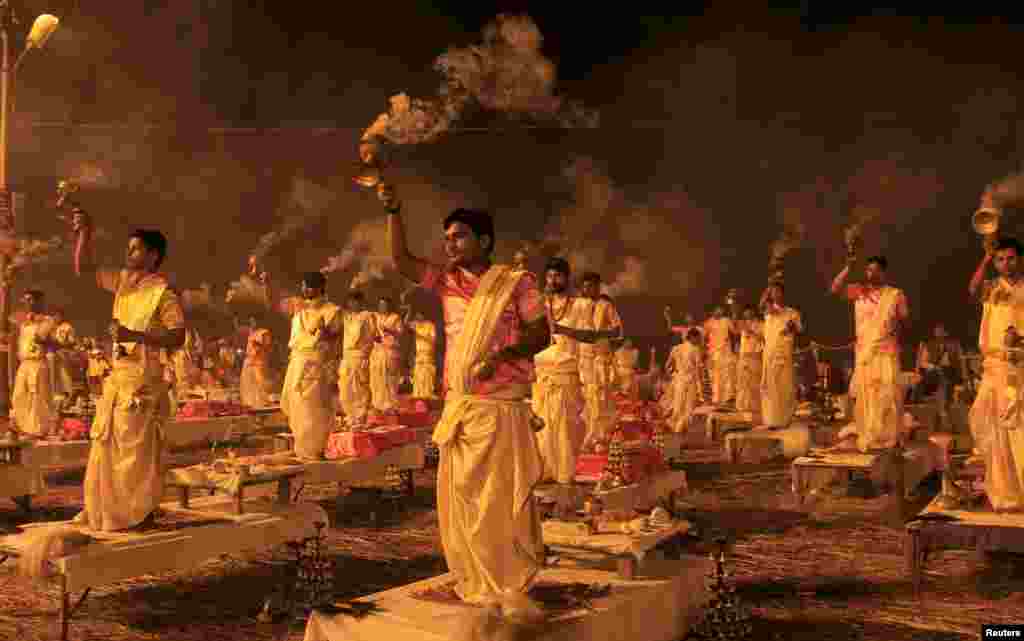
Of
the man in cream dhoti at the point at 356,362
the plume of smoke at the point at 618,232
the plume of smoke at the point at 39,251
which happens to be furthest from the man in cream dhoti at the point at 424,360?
the plume of smoke at the point at 39,251

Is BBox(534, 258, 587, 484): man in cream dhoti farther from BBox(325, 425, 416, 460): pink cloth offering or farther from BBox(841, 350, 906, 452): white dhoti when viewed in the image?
BBox(841, 350, 906, 452): white dhoti

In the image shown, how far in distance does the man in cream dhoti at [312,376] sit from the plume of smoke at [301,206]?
14187mm

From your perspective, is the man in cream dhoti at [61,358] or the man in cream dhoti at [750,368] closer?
the man in cream dhoti at [61,358]

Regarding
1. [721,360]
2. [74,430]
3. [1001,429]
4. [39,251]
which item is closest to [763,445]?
[721,360]

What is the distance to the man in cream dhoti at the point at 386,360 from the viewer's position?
58.9 ft

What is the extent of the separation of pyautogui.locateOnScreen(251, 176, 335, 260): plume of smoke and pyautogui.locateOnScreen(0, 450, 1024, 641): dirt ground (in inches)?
585

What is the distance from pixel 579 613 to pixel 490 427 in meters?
1.05

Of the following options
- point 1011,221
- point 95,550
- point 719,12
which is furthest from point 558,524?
point 719,12

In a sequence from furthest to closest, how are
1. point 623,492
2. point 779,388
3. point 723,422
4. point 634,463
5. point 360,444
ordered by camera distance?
point 723,422 → point 779,388 → point 360,444 → point 634,463 → point 623,492

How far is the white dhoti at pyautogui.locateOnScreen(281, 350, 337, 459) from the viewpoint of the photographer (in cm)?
1111

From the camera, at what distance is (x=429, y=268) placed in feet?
17.7

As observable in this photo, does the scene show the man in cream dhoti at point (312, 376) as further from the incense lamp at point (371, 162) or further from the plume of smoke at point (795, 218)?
the plume of smoke at point (795, 218)

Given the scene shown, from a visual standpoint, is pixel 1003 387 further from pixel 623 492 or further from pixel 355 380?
pixel 355 380

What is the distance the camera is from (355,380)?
49.7ft
